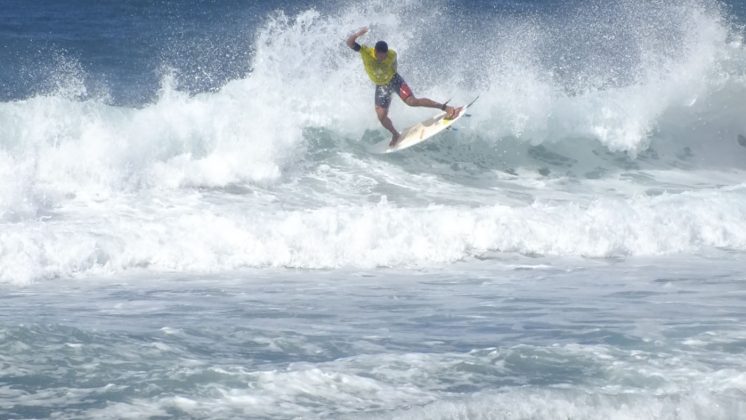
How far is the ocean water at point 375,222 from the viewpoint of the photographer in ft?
22.0

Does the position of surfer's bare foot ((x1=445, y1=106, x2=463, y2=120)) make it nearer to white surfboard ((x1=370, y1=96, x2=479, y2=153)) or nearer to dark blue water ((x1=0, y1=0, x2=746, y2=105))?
white surfboard ((x1=370, y1=96, x2=479, y2=153))

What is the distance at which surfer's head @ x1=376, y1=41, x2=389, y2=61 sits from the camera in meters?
13.0

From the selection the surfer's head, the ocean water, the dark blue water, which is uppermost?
the dark blue water

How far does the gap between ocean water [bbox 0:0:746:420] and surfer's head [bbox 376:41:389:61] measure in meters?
1.69

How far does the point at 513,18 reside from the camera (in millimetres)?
24484

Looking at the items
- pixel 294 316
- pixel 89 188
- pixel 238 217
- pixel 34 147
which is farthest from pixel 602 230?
pixel 34 147

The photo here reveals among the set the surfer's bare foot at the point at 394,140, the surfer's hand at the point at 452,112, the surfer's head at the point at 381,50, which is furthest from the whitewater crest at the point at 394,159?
the surfer's head at the point at 381,50

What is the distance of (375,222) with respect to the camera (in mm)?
11734

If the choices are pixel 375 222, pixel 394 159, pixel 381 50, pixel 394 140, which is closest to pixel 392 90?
pixel 381 50

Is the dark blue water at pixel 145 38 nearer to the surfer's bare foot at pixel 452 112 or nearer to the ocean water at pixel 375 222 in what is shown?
the ocean water at pixel 375 222

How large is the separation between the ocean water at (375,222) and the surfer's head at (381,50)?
1.69 meters

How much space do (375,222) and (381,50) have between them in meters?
2.45

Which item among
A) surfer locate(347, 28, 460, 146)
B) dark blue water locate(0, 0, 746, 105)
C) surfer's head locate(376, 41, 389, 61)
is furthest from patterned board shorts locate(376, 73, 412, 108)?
dark blue water locate(0, 0, 746, 105)

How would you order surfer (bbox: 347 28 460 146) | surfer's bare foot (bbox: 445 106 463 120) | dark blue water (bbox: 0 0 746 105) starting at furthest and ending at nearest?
dark blue water (bbox: 0 0 746 105) → surfer's bare foot (bbox: 445 106 463 120) → surfer (bbox: 347 28 460 146)
